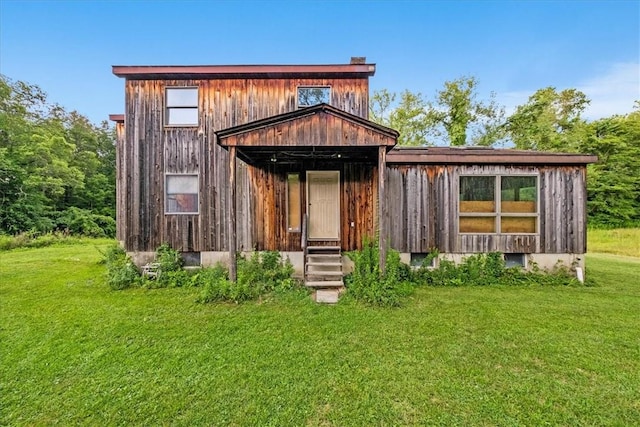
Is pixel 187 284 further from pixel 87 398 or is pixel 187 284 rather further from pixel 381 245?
pixel 381 245

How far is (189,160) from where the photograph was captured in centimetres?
765

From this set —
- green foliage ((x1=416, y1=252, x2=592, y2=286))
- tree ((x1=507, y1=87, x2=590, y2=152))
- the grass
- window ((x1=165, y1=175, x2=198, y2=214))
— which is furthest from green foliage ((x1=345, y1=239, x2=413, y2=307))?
tree ((x1=507, y1=87, x2=590, y2=152))

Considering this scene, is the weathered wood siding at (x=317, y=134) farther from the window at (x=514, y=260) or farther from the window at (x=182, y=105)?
the window at (x=514, y=260)

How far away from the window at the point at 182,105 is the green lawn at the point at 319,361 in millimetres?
4859

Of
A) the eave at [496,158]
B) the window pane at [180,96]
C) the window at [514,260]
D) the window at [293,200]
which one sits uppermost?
→ the window pane at [180,96]

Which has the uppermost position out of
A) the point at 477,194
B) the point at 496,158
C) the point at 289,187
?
the point at 496,158

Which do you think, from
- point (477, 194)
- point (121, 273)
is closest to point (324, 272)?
point (477, 194)

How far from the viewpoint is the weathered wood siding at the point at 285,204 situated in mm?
7602

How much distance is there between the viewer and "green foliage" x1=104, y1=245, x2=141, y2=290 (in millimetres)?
6320

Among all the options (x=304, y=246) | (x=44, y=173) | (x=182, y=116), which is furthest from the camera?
(x=44, y=173)

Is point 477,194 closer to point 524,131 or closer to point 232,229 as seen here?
point 232,229

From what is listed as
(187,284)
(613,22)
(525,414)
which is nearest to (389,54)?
(613,22)

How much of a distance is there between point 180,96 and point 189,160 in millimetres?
1857

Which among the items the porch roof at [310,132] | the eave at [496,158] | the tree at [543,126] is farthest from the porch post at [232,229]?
the tree at [543,126]
